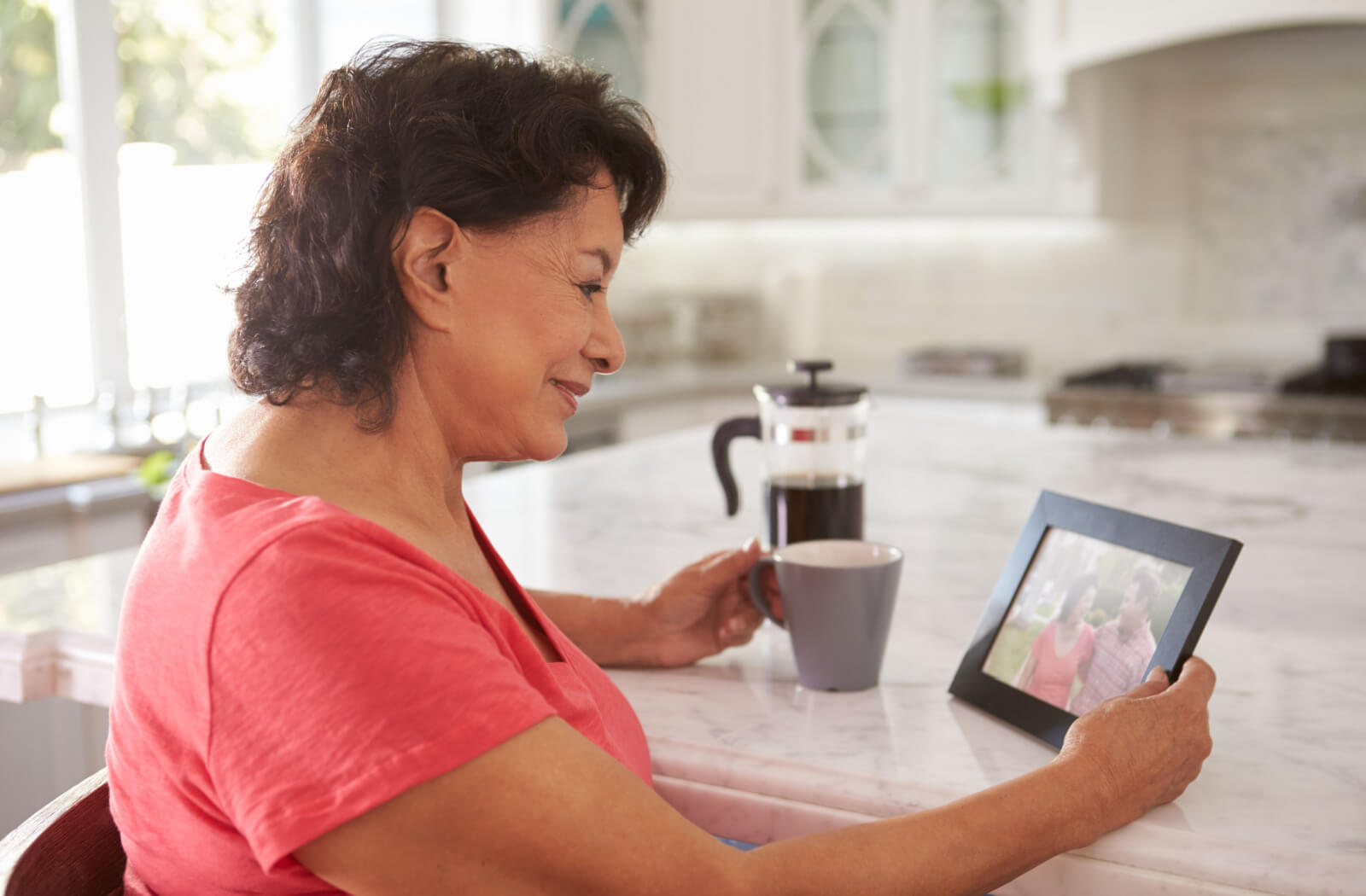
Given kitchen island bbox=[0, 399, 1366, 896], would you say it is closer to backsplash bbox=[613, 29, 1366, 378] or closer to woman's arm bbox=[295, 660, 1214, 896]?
woman's arm bbox=[295, 660, 1214, 896]

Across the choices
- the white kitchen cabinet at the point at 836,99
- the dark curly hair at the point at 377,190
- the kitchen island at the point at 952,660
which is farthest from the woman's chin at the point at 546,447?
the white kitchen cabinet at the point at 836,99

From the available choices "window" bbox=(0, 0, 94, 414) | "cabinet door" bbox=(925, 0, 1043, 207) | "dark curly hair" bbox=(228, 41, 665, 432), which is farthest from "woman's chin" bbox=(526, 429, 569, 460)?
"cabinet door" bbox=(925, 0, 1043, 207)

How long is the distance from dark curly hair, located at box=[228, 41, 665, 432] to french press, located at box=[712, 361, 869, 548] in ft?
1.58

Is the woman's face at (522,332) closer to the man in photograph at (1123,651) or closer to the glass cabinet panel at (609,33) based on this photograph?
the man in photograph at (1123,651)

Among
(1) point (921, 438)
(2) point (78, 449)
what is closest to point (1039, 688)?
(1) point (921, 438)

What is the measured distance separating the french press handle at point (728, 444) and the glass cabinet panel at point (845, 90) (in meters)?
3.05

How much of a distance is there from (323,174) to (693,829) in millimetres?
457

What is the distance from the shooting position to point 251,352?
81cm

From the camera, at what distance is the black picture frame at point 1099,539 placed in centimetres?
83

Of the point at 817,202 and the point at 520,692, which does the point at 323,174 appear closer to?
the point at 520,692

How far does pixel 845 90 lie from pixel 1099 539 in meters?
3.52

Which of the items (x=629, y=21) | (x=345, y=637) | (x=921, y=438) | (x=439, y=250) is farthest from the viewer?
(x=629, y=21)

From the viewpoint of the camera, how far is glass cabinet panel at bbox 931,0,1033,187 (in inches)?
155

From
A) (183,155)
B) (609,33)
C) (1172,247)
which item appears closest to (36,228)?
(183,155)
